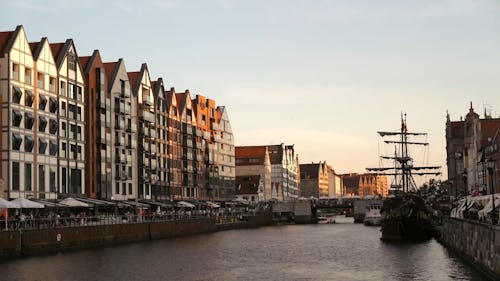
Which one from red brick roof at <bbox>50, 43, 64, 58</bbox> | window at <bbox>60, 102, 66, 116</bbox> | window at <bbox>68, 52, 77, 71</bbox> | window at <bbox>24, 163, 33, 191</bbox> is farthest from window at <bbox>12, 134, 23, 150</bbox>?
window at <bbox>68, 52, 77, 71</bbox>

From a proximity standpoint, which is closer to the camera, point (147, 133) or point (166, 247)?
point (166, 247)

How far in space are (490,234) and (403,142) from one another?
3443 inches

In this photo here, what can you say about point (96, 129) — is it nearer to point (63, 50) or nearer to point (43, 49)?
point (63, 50)

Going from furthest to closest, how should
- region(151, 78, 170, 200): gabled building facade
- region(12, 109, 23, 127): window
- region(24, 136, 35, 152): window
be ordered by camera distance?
region(151, 78, 170, 200): gabled building facade → region(24, 136, 35, 152): window → region(12, 109, 23, 127): window


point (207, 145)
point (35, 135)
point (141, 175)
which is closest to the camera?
point (35, 135)

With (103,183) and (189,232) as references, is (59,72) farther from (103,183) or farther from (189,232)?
(189,232)

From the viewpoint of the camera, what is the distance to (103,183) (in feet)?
368

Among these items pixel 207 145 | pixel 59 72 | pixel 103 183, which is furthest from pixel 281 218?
pixel 59 72

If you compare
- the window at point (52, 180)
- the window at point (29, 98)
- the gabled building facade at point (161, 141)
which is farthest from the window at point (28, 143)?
the gabled building facade at point (161, 141)

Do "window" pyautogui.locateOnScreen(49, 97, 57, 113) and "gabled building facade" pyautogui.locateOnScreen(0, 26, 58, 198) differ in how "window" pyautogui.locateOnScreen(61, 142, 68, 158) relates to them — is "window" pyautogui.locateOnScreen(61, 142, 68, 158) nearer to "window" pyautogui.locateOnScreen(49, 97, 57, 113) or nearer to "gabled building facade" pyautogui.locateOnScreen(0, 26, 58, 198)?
"gabled building facade" pyautogui.locateOnScreen(0, 26, 58, 198)

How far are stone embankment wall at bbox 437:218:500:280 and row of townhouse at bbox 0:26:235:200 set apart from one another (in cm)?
4918

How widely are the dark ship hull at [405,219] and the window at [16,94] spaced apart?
161 ft

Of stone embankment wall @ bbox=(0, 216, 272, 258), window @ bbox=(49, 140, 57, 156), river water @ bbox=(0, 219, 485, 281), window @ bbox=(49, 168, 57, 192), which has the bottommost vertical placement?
river water @ bbox=(0, 219, 485, 281)

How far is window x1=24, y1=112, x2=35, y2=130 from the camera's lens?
299ft
